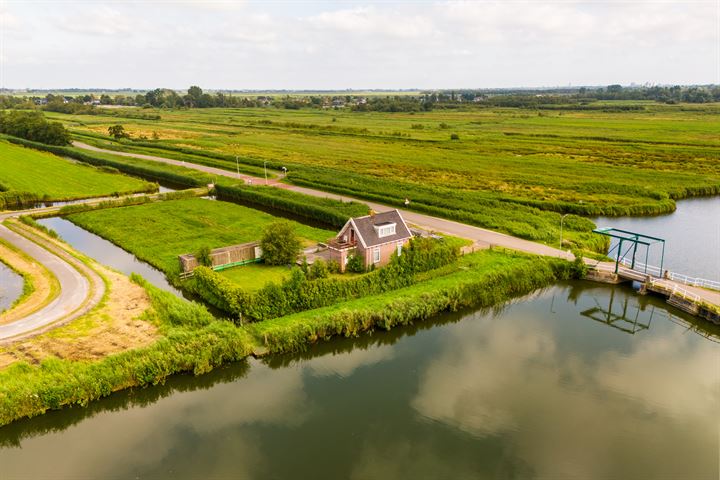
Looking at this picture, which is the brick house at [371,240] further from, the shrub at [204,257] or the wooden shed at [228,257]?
the shrub at [204,257]

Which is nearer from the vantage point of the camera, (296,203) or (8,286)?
(8,286)

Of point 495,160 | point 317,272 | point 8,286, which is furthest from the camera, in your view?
point 495,160

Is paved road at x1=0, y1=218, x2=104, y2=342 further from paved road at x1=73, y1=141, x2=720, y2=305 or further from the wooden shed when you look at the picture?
paved road at x1=73, y1=141, x2=720, y2=305

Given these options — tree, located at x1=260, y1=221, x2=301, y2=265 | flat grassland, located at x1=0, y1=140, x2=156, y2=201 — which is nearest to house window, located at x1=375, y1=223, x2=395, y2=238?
tree, located at x1=260, y1=221, x2=301, y2=265

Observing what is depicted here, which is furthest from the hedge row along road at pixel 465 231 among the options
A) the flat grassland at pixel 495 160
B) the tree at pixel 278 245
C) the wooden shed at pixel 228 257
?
the wooden shed at pixel 228 257

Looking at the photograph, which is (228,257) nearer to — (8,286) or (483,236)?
(8,286)

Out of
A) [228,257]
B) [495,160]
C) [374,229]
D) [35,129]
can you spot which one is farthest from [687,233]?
[35,129]
